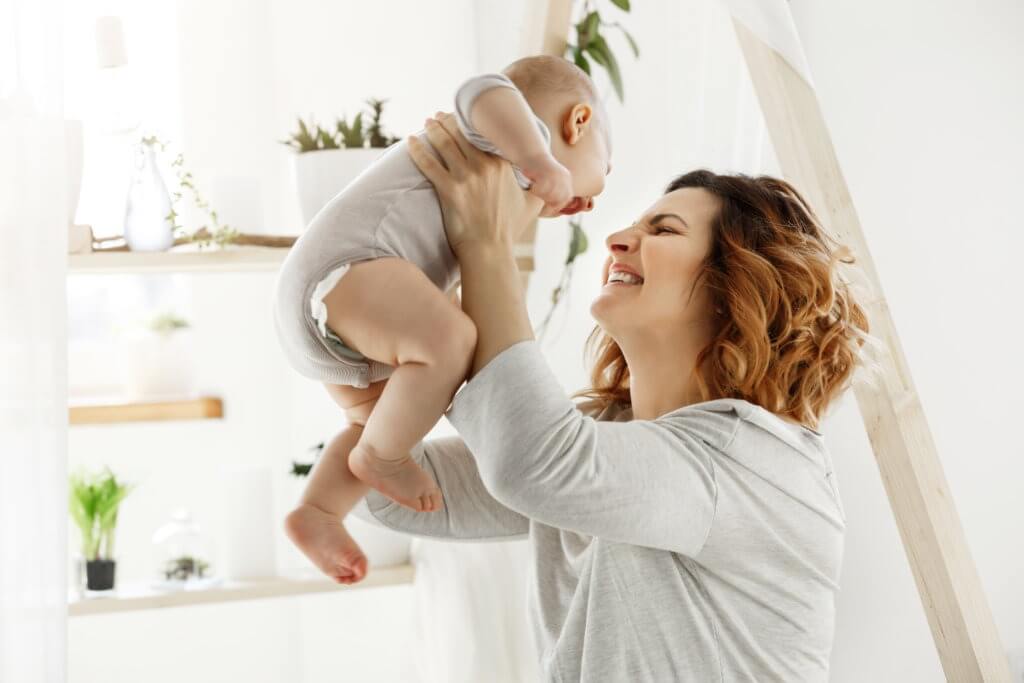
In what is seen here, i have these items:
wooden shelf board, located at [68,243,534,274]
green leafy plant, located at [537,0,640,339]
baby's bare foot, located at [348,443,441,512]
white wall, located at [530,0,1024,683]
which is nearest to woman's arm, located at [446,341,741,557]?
baby's bare foot, located at [348,443,441,512]

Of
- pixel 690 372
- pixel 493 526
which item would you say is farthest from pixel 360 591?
pixel 690 372

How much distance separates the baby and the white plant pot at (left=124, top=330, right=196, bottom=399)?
4.66 feet

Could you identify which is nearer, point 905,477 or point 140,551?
point 905,477

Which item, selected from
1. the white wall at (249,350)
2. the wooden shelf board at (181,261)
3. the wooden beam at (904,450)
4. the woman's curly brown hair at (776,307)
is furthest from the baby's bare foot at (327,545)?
the white wall at (249,350)

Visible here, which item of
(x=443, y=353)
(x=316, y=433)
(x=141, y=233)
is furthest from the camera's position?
(x=316, y=433)

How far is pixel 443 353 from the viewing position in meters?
0.97

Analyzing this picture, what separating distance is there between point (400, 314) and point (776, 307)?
417 millimetres

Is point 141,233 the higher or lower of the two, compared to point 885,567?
higher

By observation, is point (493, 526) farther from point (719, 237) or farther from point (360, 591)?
point (360, 591)

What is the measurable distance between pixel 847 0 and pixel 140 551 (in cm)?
193

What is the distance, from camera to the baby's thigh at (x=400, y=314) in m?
0.97

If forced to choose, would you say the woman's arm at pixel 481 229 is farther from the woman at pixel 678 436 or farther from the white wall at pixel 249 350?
the white wall at pixel 249 350

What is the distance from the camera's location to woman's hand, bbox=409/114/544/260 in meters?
1.01

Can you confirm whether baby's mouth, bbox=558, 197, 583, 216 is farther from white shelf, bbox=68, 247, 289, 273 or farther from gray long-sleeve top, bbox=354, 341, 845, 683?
white shelf, bbox=68, 247, 289, 273
